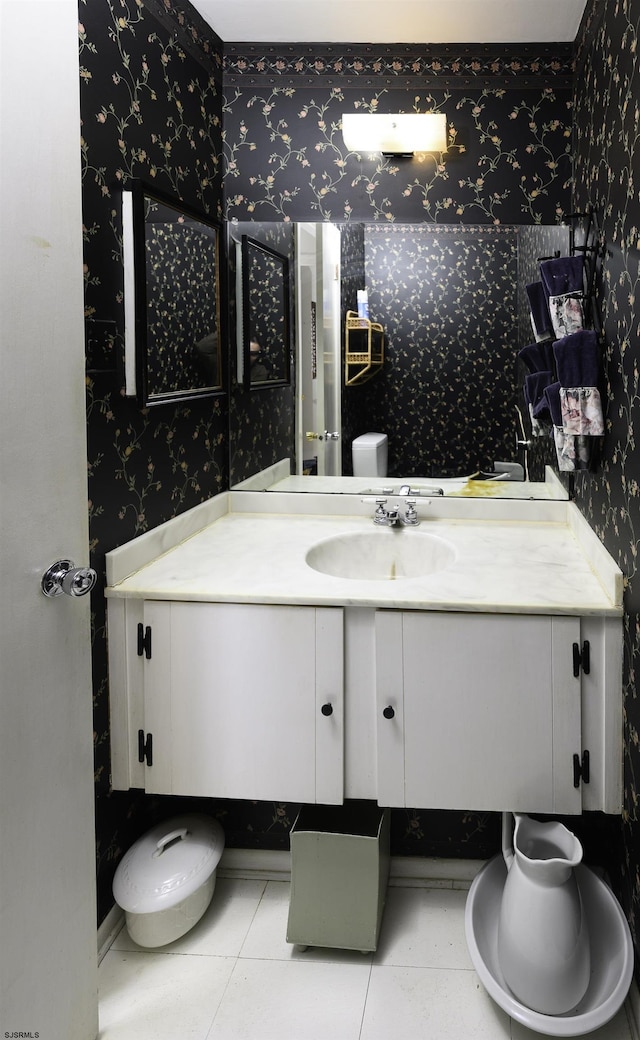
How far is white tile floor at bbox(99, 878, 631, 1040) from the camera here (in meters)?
1.63

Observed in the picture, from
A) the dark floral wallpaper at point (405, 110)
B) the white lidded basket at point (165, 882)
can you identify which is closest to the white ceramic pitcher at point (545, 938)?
the white lidded basket at point (165, 882)

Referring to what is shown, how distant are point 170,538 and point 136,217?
80cm

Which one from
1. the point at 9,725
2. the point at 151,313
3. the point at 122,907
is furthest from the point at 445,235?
the point at 122,907

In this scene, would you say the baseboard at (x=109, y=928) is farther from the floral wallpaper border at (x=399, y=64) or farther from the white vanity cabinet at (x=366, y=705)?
the floral wallpaper border at (x=399, y=64)

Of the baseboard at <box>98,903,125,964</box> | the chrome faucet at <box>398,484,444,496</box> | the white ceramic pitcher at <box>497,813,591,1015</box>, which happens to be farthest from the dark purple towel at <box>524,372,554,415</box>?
the baseboard at <box>98,903,125,964</box>

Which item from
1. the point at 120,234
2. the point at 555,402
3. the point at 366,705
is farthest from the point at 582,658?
the point at 120,234

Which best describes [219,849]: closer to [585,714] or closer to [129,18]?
[585,714]

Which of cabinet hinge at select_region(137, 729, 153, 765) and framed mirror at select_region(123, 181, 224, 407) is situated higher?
framed mirror at select_region(123, 181, 224, 407)

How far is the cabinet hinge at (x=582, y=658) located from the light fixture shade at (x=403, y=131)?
1.57 m

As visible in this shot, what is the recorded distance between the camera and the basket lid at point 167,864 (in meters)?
1.81

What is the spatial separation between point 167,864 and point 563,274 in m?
1.72

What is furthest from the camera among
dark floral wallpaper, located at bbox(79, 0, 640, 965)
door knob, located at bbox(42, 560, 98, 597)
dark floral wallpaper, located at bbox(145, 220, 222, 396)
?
dark floral wallpaper, located at bbox(145, 220, 222, 396)

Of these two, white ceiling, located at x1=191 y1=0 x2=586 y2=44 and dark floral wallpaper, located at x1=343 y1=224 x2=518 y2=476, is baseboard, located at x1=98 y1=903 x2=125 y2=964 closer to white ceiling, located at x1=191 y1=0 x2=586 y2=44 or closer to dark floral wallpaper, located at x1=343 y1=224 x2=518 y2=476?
dark floral wallpaper, located at x1=343 y1=224 x2=518 y2=476

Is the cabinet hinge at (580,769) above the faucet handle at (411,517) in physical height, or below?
below
